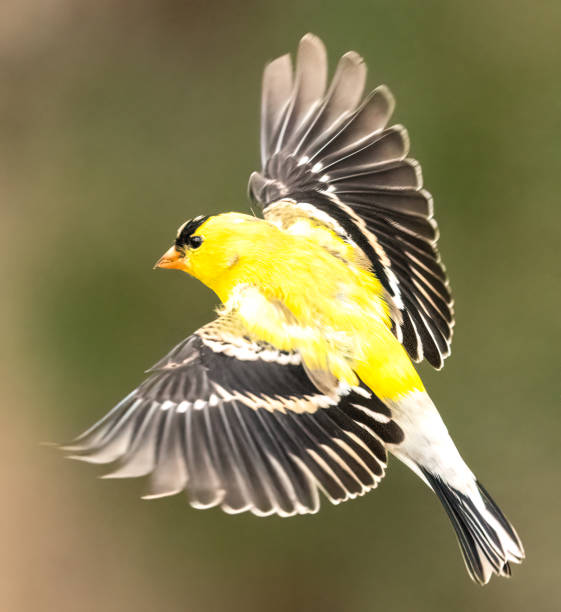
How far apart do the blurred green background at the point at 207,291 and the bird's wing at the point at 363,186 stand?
1.21 metres

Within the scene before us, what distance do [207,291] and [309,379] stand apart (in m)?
1.82

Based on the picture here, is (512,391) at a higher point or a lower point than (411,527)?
higher

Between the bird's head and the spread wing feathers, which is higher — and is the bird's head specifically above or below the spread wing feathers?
above

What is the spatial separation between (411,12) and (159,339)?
1771 mm

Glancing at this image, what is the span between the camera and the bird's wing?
2.13m

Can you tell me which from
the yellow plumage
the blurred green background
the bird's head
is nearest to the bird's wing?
the yellow plumage

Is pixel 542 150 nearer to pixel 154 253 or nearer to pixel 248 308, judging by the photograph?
pixel 154 253

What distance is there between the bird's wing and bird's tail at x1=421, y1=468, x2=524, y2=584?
314 mm

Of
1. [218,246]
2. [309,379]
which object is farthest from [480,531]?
[218,246]

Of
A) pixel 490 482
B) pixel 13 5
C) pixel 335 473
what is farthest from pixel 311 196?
pixel 13 5

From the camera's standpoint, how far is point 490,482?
3.28 metres

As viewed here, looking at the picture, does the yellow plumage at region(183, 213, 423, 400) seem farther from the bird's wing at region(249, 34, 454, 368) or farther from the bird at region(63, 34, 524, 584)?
the bird's wing at region(249, 34, 454, 368)

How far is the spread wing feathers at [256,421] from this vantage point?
182cm

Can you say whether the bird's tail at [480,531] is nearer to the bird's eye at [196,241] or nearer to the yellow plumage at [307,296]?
the yellow plumage at [307,296]
